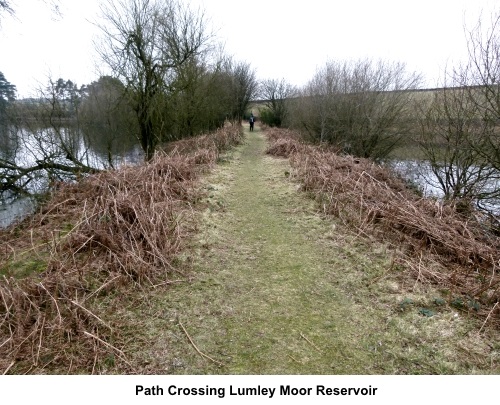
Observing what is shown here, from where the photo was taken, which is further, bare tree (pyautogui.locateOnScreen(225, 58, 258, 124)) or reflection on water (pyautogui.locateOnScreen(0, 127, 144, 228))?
bare tree (pyautogui.locateOnScreen(225, 58, 258, 124))

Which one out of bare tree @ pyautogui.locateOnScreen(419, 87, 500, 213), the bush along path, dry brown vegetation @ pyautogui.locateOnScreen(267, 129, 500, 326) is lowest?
the bush along path

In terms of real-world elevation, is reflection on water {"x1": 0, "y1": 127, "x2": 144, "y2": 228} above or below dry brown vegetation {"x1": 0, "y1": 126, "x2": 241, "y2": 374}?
above

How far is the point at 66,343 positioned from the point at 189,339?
44.8 inches

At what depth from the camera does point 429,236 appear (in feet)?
14.8

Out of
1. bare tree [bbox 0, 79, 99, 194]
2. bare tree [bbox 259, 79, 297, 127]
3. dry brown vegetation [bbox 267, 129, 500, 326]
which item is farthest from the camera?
bare tree [bbox 259, 79, 297, 127]

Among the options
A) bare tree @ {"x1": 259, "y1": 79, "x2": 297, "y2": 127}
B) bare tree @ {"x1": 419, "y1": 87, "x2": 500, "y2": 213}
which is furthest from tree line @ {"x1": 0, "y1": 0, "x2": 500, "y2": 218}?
bare tree @ {"x1": 259, "y1": 79, "x2": 297, "y2": 127}

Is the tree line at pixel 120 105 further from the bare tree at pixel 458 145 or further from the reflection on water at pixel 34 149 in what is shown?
the bare tree at pixel 458 145

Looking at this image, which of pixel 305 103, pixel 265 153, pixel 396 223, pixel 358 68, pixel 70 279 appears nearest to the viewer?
pixel 70 279

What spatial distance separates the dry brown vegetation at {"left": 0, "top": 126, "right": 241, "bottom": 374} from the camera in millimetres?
2504

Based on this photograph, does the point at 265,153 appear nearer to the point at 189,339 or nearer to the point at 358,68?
the point at 358,68

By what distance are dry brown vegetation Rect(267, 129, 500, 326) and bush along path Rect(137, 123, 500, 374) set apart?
0.94 ft

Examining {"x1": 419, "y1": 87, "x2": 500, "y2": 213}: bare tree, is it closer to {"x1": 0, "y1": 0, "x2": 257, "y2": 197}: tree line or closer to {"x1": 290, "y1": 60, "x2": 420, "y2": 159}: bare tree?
{"x1": 290, "y1": 60, "x2": 420, "y2": 159}: bare tree

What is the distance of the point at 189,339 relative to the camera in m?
2.72
